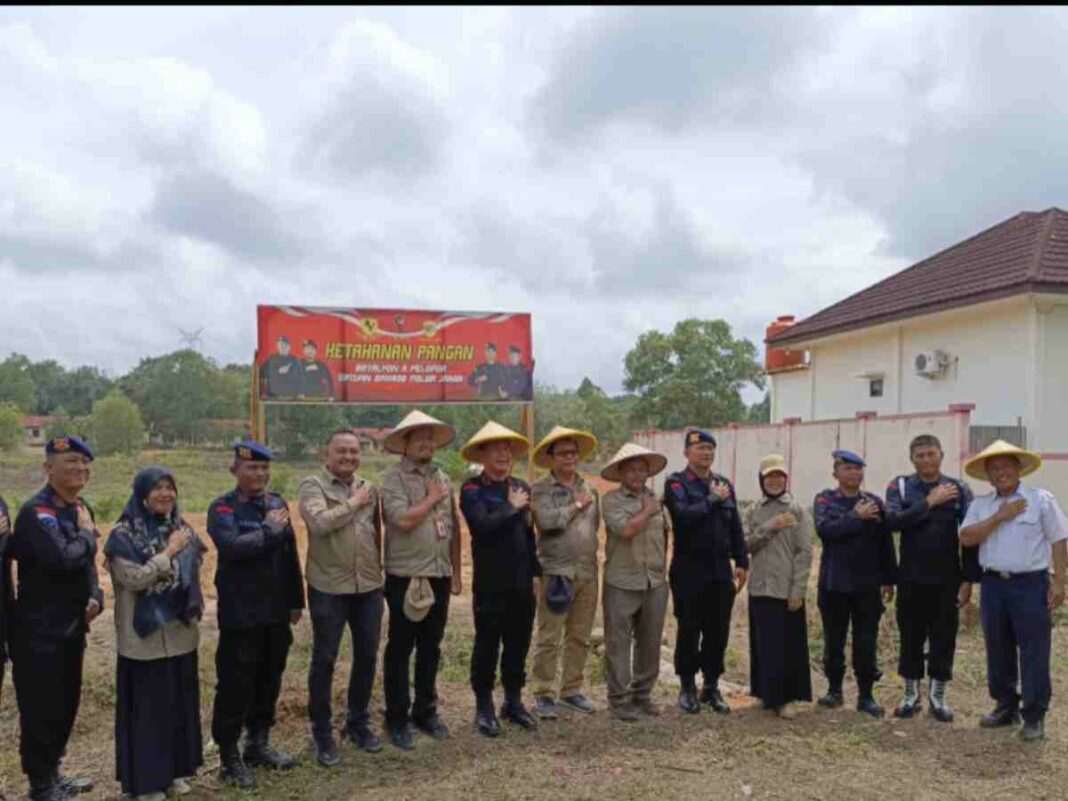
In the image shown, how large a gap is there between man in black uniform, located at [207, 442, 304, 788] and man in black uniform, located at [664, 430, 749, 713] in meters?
2.27

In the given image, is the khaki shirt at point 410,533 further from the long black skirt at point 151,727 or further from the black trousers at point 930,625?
the black trousers at point 930,625

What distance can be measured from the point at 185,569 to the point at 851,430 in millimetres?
13084

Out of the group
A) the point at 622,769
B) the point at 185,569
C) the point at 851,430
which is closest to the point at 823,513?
the point at 622,769

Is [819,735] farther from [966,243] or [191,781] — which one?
[966,243]

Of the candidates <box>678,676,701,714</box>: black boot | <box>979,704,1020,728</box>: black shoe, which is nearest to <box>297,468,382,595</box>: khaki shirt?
<box>678,676,701,714</box>: black boot

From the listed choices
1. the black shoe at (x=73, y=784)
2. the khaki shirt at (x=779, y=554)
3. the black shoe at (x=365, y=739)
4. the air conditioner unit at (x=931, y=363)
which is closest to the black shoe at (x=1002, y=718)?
the khaki shirt at (x=779, y=554)

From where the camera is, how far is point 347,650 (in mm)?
6867

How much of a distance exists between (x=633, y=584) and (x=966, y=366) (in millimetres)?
11771

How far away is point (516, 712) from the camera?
520 cm

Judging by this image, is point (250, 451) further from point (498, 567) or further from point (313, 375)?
point (313, 375)

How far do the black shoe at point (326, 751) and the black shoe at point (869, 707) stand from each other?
3.12 meters

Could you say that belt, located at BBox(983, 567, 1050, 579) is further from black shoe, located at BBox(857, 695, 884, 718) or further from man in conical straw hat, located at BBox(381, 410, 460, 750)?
man in conical straw hat, located at BBox(381, 410, 460, 750)

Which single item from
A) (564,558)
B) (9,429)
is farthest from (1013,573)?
(9,429)

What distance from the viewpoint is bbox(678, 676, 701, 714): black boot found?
5500 mm
